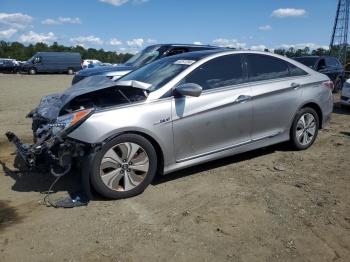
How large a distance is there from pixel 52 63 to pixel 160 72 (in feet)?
129

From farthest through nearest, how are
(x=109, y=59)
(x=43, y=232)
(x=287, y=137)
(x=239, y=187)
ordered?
1. (x=109, y=59)
2. (x=287, y=137)
3. (x=239, y=187)
4. (x=43, y=232)

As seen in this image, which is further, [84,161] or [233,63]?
[233,63]

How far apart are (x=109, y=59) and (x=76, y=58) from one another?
38403 mm

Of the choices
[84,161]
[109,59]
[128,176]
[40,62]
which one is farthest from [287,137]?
[109,59]

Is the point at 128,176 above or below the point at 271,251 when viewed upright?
above

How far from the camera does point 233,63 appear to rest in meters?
6.09

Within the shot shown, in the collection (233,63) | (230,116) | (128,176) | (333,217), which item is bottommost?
(333,217)

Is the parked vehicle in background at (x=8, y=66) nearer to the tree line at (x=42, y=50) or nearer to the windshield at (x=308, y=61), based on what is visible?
the tree line at (x=42, y=50)

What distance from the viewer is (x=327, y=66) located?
51.0 feet

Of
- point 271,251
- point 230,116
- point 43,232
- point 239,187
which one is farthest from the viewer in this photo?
point 230,116

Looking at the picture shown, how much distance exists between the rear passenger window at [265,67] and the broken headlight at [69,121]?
8.36 ft

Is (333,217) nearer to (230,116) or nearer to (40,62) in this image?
(230,116)

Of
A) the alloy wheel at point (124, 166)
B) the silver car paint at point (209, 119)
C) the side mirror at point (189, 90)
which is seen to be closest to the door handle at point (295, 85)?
the silver car paint at point (209, 119)

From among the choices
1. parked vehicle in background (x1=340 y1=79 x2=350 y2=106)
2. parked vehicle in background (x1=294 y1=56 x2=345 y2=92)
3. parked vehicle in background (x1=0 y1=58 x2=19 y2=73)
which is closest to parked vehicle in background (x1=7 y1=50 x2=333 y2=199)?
parked vehicle in background (x1=340 y1=79 x2=350 y2=106)
